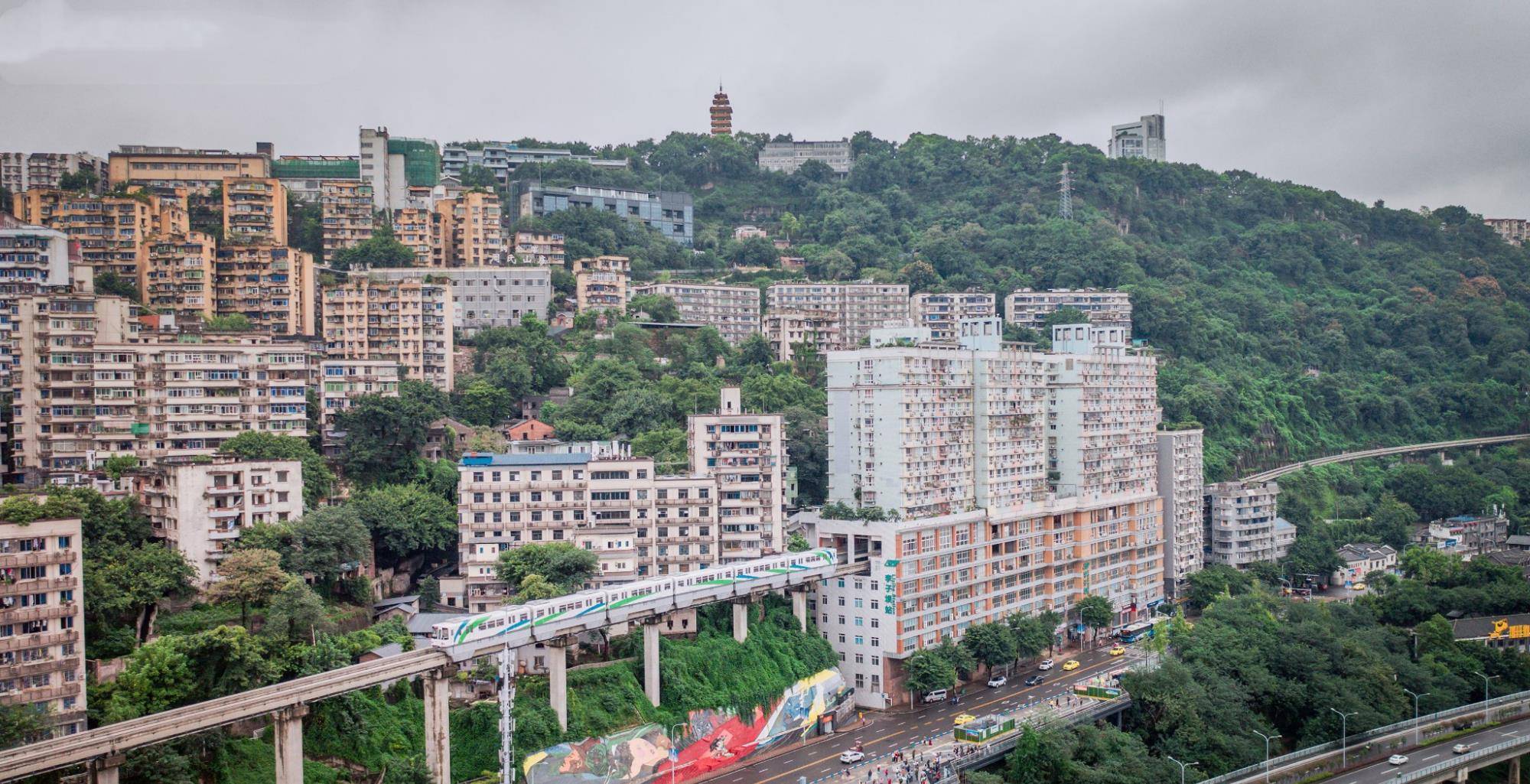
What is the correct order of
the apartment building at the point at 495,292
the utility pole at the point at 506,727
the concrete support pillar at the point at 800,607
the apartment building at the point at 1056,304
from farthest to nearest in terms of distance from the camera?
1. the apartment building at the point at 1056,304
2. the apartment building at the point at 495,292
3. the concrete support pillar at the point at 800,607
4. the utility pole at the point at 506,727

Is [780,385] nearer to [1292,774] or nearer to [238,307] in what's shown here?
[238,307]

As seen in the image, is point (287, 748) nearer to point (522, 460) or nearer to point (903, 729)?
point (522, 460)

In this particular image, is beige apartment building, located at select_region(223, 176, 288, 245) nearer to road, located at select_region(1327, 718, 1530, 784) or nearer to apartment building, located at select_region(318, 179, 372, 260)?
apartment building, located at select_region(318, 179, 372, 260)

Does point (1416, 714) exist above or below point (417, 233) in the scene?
below

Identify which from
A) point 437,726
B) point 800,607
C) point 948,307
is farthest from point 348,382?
point 948,307

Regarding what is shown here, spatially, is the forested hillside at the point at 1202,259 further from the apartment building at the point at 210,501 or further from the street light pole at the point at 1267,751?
the apartment building at the point at 210,501

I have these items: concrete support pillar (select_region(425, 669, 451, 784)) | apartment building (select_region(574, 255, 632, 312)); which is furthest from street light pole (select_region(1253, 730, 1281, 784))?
apartment building (select_region(574, 255, 632, 312))

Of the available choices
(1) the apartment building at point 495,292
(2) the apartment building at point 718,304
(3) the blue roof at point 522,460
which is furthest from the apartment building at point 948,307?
(3) the blue roof at point 522,460

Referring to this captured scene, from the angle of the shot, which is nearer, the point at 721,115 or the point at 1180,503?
the point at 1180,503

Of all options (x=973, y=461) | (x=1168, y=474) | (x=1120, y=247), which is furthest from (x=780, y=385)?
(x=1120, y=247)
